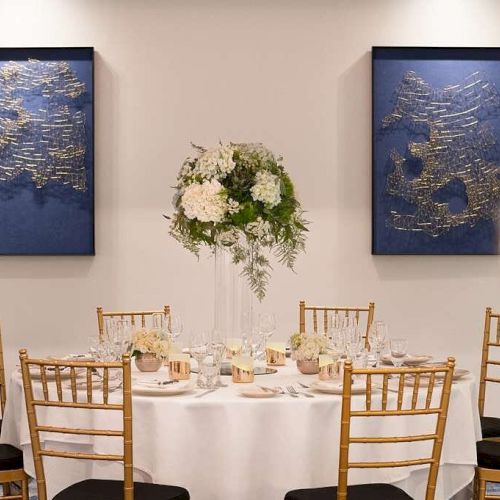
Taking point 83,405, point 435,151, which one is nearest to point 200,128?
point 435,151

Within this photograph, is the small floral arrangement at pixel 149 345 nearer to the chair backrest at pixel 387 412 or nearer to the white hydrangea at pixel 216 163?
the white hydrangea at pixel 216 163

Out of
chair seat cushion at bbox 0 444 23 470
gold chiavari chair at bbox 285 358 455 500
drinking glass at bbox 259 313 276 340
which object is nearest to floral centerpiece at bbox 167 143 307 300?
drinking glass at bbox 259 313 276 340

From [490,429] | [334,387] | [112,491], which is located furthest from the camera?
[490,429]

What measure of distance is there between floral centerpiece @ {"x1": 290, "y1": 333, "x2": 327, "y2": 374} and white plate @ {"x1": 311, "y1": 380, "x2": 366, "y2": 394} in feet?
1.13

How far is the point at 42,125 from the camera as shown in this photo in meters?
5.66

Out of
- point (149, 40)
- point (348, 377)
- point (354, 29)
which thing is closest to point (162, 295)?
point (149, 40)

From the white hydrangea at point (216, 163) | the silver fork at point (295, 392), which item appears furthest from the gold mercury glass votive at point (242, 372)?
the white hydrangea at point (216, 163)

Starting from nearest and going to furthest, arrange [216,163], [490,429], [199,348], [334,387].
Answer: [334,387] < [199,348] < [216,163] < [490,429]

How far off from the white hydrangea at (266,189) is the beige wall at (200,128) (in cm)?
205

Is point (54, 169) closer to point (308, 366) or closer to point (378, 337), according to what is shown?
point (308, 366)

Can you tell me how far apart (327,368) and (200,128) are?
2596 mm

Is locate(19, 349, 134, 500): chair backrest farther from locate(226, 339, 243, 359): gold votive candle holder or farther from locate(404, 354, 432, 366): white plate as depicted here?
locate(404, 354, 432, 366): white plate

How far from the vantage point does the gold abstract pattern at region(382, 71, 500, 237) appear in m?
5.71

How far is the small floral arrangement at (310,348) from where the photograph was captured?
12.4 ft
